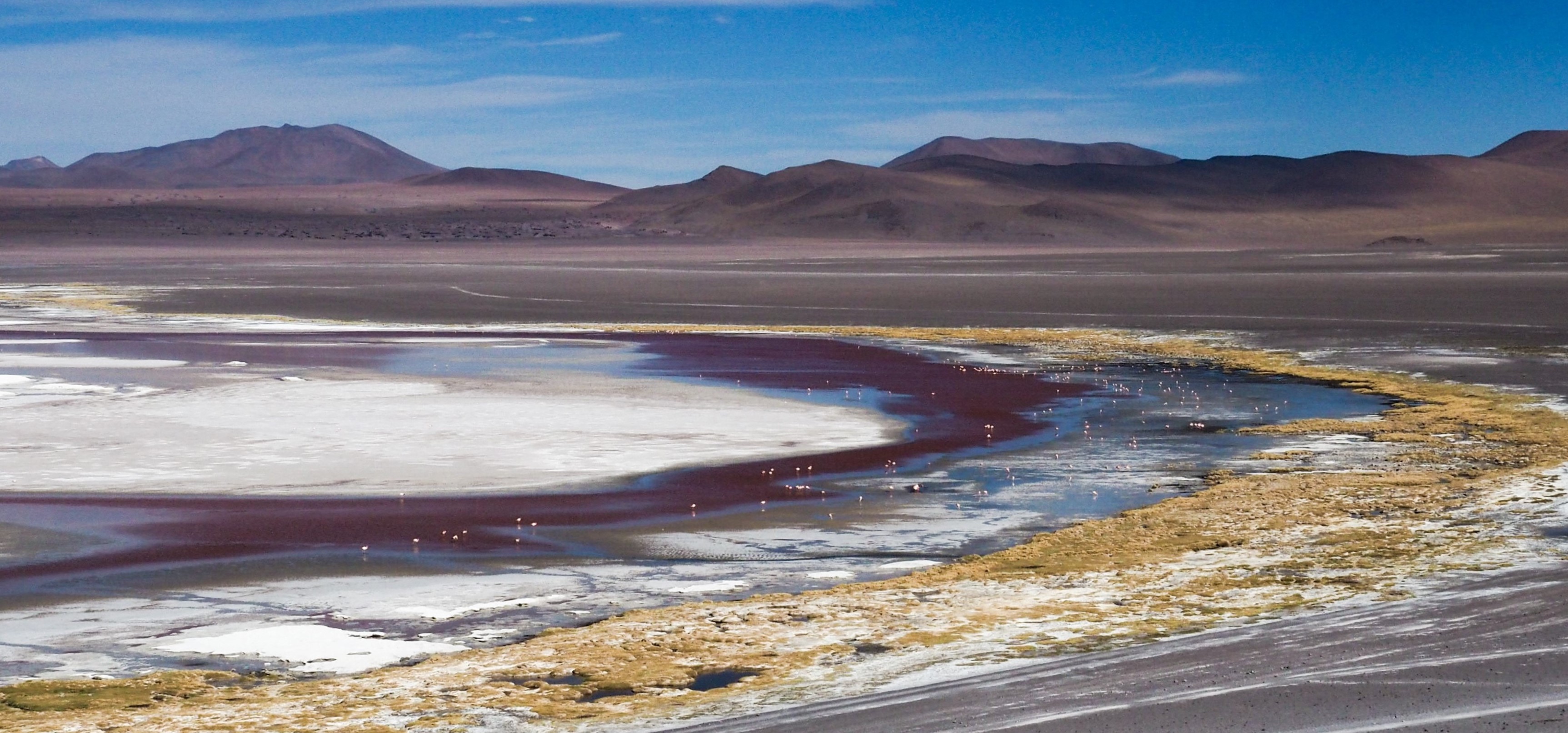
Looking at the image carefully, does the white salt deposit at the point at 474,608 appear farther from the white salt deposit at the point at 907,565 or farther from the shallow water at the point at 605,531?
the white salt deposit at the point at 907,565

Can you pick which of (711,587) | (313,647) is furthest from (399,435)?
(313,647)

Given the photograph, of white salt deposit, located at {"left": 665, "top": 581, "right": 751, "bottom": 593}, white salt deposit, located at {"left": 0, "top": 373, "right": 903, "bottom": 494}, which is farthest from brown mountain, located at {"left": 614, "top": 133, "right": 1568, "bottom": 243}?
white salt deposit, located at {"left": 665, "top": 581, "right": 751, "bottom": 593}

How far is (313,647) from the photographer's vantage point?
7.71 meters

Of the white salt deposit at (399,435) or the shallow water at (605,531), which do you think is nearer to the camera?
the shallow water at (605,531)

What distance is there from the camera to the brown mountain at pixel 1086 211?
6009 inches

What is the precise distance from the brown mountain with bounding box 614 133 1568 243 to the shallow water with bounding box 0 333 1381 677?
125001mm

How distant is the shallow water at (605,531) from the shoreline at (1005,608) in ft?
1.42

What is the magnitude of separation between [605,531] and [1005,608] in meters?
3.25

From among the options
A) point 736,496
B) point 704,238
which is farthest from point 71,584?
point 704,238

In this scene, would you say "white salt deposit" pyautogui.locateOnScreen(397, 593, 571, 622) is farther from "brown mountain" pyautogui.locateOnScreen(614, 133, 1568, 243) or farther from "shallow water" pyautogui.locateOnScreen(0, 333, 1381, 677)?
"brown mountain" pyautogui.locateOnScreen(614, 133, 1568, 243)

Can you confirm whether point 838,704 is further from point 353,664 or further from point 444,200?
point 444,200

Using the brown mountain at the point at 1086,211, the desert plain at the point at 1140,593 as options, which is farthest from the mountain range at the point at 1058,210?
the desert plain at the point at 1140,593

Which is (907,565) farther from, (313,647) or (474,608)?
(313,647)

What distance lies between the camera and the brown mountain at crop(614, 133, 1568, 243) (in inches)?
6009
